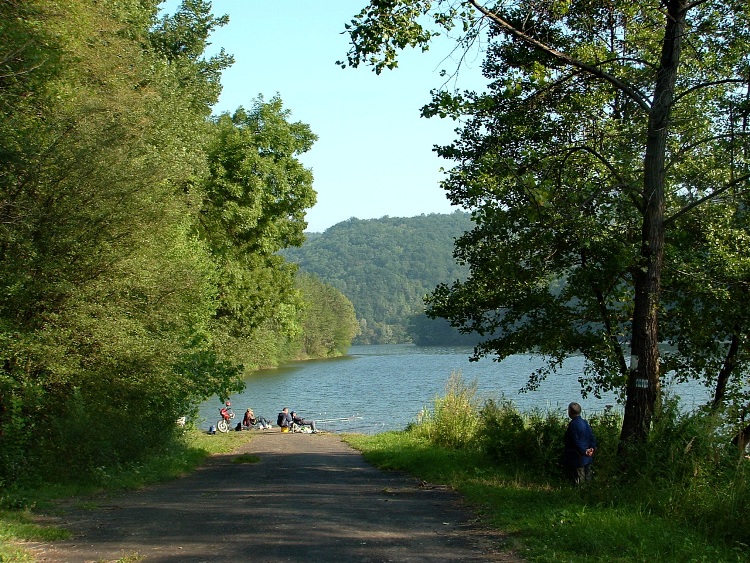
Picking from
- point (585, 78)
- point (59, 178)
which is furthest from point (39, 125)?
point (585, 78)

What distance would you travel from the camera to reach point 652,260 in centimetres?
966

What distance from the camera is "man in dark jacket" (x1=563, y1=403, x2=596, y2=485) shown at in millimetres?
10695

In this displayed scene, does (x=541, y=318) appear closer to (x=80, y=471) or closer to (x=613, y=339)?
(x=613, y=339)

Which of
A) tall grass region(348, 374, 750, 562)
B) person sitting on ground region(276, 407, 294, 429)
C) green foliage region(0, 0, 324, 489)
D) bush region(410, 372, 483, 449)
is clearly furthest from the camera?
person sitting on ground region(276, 407, 294, 429)

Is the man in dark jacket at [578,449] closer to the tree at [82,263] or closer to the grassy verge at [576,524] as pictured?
the grassy verge at [576,524]

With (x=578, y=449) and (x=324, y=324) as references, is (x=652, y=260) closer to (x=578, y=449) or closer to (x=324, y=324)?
(x=578, y=449)

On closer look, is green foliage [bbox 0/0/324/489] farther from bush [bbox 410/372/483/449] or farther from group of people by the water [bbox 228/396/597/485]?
group of people by the water [bbox 228/396/597/485]

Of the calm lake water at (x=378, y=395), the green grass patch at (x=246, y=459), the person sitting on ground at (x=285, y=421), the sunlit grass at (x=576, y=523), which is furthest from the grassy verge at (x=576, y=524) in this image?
the person sitting on ground at (x=285, y=421)

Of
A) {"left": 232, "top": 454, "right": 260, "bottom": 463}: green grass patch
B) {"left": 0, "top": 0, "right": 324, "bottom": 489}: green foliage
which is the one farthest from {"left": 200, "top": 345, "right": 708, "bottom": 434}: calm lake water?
{"left": 0, "top": 0, "right": 324, "bottom": 489}: green foliage

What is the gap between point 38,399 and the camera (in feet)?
42.9

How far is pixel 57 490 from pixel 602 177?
32.2 ft

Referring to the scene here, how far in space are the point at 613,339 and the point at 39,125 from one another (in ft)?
37.4

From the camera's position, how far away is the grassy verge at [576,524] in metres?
6.60

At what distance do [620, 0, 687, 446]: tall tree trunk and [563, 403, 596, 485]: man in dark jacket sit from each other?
110 centimetres
